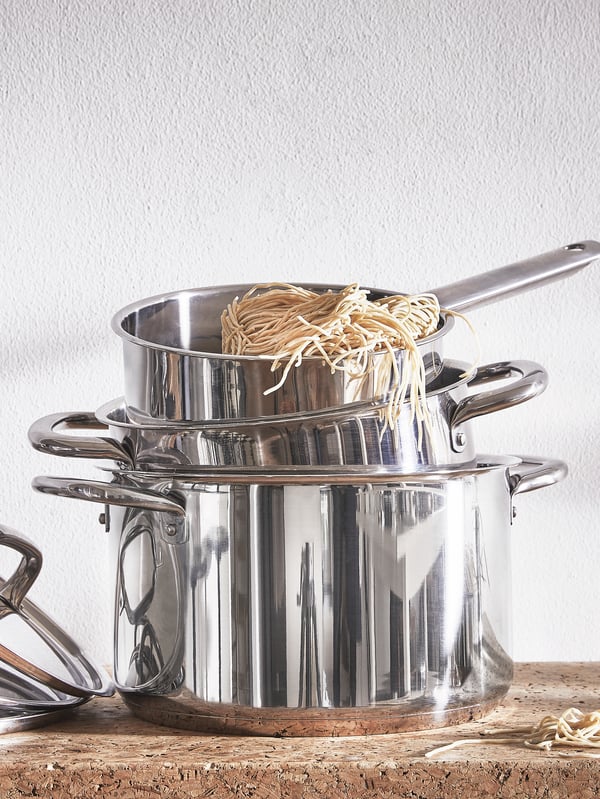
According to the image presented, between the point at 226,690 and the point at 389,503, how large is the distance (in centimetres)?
21

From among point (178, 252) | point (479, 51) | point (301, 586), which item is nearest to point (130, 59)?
point (178, 252)

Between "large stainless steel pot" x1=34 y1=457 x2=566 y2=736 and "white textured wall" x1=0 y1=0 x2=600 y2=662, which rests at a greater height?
"white textured wall" x1=0 y1=0 x2=600 y2=662

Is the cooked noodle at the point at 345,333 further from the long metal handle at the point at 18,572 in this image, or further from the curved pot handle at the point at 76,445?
the long metal handle at the point at 18,572

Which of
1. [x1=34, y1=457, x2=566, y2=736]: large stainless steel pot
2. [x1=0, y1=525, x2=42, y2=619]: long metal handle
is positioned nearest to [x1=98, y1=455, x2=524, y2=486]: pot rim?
[x1=34, y1=457, x2=566, y2=736]: large stainless steel pot

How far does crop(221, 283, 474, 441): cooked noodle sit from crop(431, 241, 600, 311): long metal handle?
6 cm

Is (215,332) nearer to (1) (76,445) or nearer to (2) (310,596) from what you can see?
(1) (76,445)

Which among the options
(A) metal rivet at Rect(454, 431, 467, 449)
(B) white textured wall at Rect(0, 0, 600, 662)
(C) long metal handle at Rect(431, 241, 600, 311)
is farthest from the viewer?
(B) white textured wall at Rect(0, 0, 600, 662)

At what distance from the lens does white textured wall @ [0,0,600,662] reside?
1021 millimetres

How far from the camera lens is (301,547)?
0.72m

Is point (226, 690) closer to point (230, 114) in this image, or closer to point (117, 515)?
point (117, 515)

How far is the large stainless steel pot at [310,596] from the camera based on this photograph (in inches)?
28.5

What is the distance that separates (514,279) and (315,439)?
1.04ft

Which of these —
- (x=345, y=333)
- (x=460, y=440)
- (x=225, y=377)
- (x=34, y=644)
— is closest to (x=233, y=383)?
(x=225, y=377)

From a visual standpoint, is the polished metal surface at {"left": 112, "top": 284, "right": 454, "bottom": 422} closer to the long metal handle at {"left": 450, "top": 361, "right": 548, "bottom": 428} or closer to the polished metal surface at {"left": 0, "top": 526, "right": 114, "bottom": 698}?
the long metal handle at {"left": 450, "top": 361, "right": 548, "bottom": 428}
